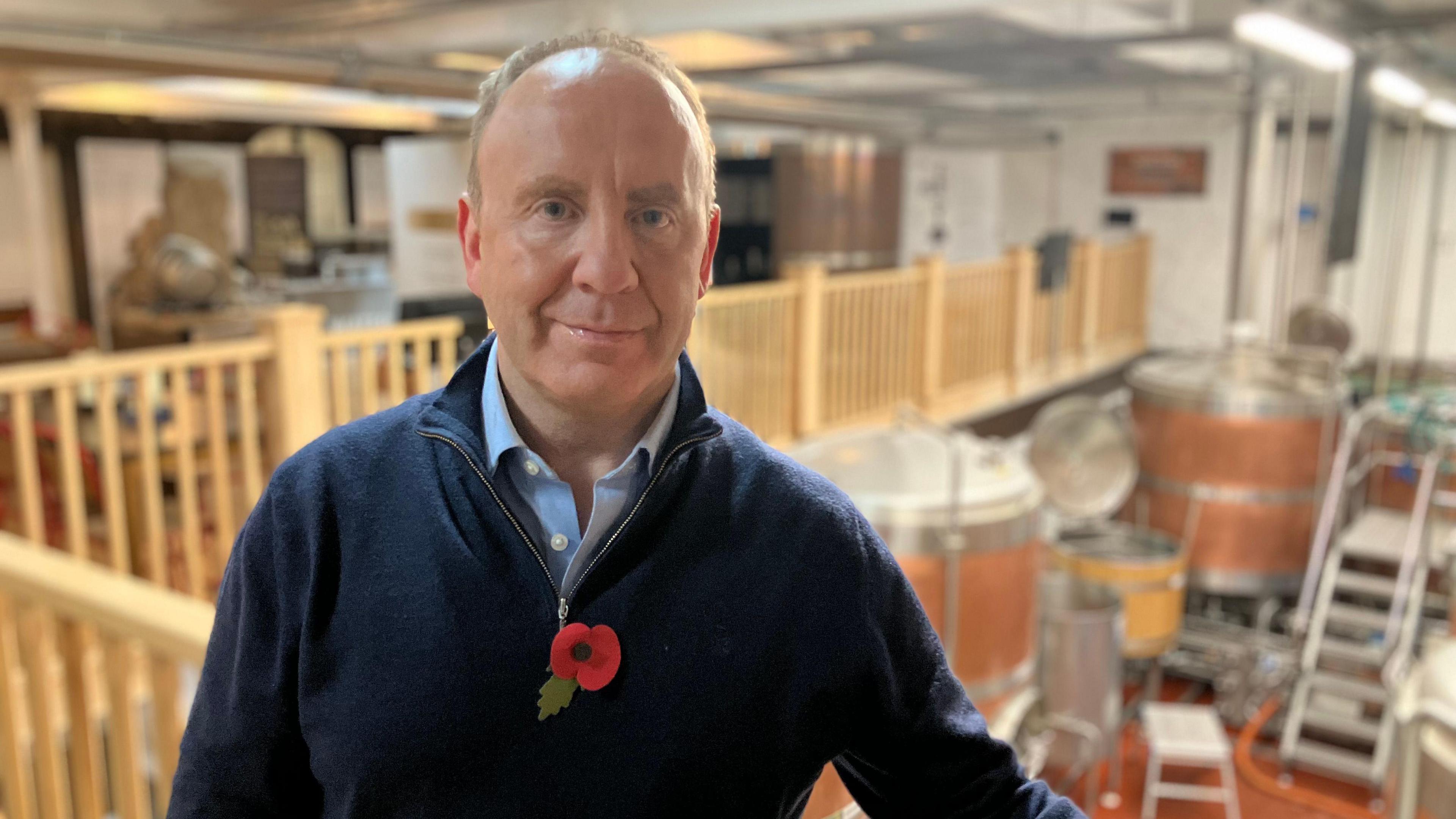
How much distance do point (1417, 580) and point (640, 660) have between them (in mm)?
7055

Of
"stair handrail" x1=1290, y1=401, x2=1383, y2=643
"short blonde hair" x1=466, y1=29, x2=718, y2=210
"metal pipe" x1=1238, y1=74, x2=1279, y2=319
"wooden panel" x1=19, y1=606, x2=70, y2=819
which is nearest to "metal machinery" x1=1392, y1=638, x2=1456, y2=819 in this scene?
"short blonde hair" x1=466, y1=29, x2=718, y2=210

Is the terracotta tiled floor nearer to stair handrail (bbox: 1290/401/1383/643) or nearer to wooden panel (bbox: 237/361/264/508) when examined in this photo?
stair handrail (bbox: 1290/401/1383/643)

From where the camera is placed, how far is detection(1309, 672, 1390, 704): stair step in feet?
21.2

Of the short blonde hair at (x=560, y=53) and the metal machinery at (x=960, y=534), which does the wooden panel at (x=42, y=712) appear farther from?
the metal machinery at (x=960, y=534)

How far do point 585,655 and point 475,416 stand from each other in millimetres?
266

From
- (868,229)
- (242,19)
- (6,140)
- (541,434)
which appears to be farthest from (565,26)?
(6,140)

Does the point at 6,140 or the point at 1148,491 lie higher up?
the point at 6,140

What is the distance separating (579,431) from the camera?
Answer: 3.41 feet

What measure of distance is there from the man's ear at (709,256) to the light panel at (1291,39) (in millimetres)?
4277

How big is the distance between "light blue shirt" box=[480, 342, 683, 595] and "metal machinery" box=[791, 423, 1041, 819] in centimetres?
288

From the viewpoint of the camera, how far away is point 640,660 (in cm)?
98

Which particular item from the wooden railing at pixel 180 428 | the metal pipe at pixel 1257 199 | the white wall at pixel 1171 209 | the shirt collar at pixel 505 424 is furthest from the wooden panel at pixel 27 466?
the white wall at pixel 1171 209

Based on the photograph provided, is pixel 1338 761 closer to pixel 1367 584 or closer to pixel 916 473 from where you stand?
pixel 1367 584

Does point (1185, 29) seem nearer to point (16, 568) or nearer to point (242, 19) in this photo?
point (242, 19)
